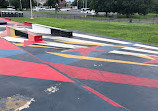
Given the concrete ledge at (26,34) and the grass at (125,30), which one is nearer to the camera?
the concrete ledge at (26,34)

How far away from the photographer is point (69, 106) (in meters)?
5.14

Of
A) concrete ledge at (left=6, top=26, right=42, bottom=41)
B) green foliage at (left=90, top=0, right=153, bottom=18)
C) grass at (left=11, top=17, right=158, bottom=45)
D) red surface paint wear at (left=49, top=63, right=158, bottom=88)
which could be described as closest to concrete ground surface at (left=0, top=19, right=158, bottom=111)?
red surface paint wear at (left=49, top=63, right=158, bottom=88)

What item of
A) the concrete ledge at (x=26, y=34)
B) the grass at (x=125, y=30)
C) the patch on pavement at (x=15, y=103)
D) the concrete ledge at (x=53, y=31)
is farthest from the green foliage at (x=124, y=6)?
the patch on pavement at (x=15, y=103)

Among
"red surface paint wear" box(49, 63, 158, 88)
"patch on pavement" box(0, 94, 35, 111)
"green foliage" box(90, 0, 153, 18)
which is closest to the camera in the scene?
"patch on pavement" box(0, 94, 35, 111)

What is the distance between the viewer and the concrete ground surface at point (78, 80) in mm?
5293

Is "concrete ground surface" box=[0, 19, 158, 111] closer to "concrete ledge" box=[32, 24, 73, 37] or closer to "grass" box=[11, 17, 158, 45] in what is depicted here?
"concrete ledge" box=[32, 24, 73, 37]

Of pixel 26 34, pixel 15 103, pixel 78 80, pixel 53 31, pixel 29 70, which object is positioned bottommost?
pixel 15 103

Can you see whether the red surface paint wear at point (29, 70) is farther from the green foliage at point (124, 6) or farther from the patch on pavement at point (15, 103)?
the green foliage at point (124, 6)

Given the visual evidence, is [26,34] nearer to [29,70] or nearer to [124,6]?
[29,70]

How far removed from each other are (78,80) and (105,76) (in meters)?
1.38

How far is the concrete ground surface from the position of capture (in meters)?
5.29

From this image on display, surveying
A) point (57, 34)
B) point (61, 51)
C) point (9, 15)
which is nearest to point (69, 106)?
point (61, 51)

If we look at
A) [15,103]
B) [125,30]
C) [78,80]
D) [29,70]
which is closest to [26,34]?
[29,70]

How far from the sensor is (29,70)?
7.99m
